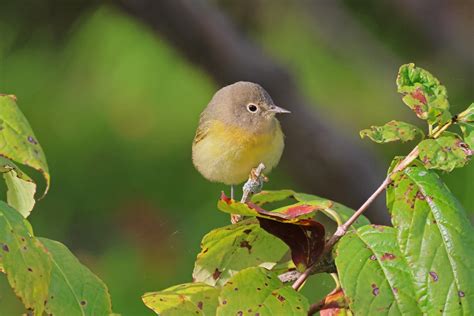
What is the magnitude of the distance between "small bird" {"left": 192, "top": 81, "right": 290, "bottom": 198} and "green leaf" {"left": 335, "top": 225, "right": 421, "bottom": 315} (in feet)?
3.20

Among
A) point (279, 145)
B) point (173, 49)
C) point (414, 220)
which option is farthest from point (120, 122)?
point (414, 220)

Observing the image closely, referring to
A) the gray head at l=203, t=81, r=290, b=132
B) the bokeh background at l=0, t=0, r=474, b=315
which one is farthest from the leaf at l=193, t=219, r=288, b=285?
the bokeh background at l=0, t=0, r=474, b=315

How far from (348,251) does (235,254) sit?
0.28 m

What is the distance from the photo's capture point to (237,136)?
2221 millimetres

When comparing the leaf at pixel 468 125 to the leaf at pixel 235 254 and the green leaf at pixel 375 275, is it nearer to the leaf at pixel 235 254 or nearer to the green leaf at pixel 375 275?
the green leaf at pixel 375 275

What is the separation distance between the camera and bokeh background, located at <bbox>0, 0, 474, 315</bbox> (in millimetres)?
2744

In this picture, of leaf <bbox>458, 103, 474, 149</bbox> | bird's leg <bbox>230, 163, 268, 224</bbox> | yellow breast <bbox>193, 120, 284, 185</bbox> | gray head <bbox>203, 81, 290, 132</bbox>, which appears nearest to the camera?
leaf <bbox>458, 103, 474, 149</bbox>

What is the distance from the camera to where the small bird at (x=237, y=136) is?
2109 mm

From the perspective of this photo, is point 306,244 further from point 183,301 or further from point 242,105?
point 242,105

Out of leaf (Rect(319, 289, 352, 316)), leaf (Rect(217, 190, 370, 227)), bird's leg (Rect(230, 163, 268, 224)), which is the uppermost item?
leaf (Rect(217, 190, 370, 227))

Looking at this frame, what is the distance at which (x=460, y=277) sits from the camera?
1.04 metres

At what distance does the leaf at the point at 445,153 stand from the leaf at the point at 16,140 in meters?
0.44

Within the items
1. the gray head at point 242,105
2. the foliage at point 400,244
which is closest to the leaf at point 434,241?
the foliage at point 400,244

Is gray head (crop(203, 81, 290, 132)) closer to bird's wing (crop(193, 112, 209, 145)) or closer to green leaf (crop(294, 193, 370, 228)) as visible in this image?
bird's wing (crop(193, 112, 209, 145))
